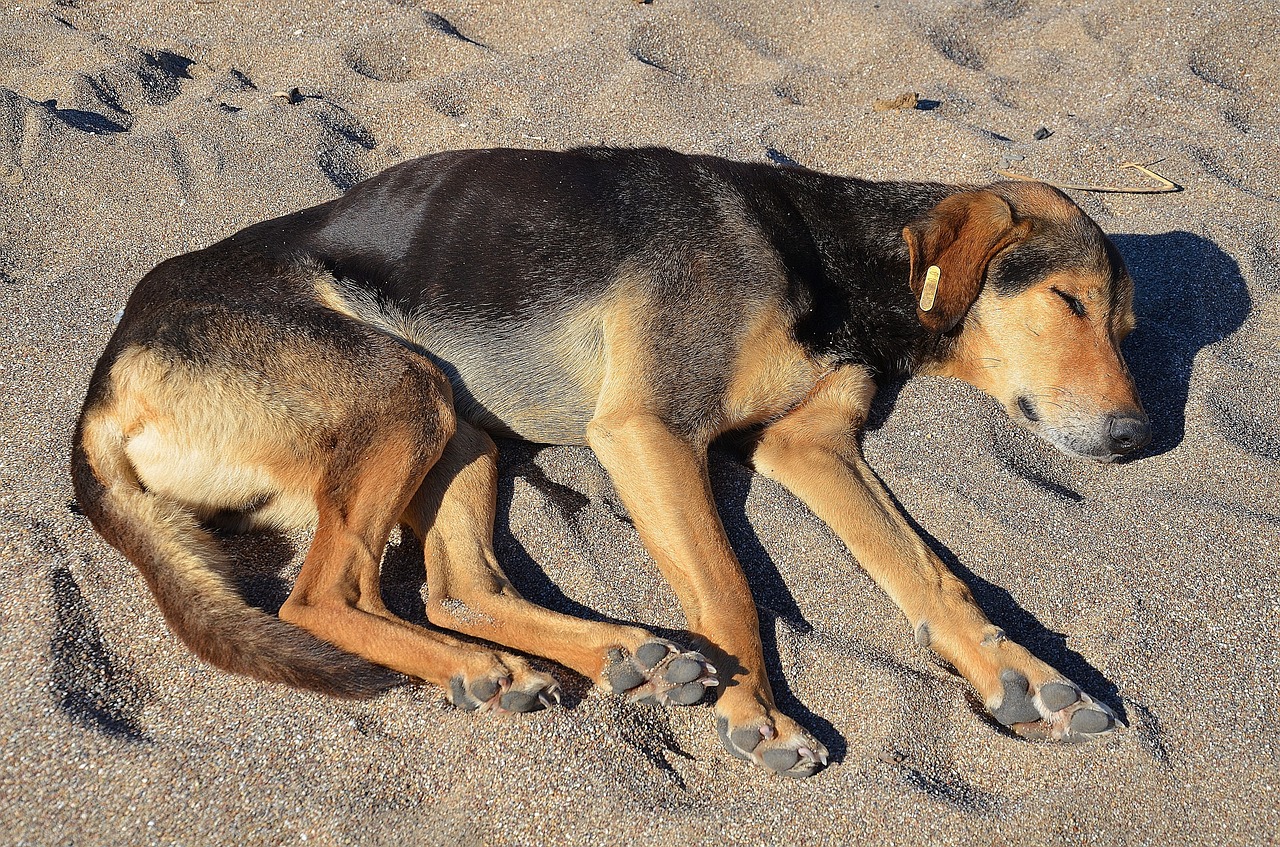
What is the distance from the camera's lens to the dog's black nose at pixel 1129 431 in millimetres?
3812

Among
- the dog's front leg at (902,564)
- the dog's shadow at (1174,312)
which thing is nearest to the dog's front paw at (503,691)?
→ the dog's front leg at (902,564)

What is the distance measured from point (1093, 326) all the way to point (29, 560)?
420 cm

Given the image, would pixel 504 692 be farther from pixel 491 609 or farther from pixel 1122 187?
pixel 1122 187

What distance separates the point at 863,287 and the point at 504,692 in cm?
234

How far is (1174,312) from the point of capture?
4.91 m

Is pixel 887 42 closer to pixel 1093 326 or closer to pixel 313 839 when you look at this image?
pixel 1093 326

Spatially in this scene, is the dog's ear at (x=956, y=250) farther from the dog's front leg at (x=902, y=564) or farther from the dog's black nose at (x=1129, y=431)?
the dog's black nose at (x=1129, y=431)

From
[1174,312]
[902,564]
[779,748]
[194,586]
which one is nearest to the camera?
[779,748]

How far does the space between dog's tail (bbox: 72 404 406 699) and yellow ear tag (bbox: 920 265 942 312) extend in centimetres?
259

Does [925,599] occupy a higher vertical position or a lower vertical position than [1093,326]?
lower

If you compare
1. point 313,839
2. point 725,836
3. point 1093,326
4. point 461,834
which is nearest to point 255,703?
point 313,839

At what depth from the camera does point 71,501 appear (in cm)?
→ 358

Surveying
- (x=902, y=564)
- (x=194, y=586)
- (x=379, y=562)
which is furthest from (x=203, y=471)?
(x=902, y=564)

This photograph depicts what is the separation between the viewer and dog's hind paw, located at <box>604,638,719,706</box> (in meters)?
2.81
